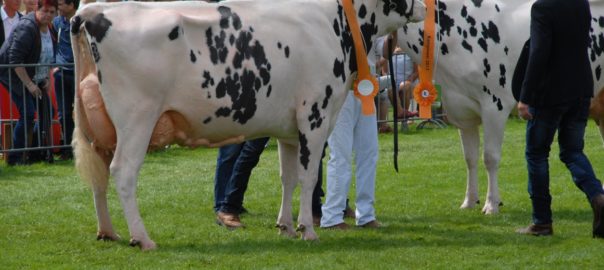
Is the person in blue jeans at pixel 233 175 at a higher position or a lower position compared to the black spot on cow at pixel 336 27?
lower

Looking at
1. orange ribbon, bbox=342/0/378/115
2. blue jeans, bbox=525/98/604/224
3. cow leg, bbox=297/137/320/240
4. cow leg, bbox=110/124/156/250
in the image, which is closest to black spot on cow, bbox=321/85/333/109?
cow leg, bbox=297/137/320/240

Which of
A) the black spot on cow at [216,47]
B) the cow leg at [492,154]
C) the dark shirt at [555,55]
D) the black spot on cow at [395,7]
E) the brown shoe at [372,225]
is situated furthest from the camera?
the cow leg at [492,154]

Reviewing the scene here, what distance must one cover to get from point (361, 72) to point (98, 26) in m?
2.52

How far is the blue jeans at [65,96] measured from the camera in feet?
57.3

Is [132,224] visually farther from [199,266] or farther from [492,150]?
[492,150]

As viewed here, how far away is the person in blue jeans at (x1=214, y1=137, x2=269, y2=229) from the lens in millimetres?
11929

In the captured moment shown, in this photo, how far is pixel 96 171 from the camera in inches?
406

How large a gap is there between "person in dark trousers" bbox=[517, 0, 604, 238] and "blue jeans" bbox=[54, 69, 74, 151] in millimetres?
8576

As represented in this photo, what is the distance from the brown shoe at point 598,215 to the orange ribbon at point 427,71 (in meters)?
2.50

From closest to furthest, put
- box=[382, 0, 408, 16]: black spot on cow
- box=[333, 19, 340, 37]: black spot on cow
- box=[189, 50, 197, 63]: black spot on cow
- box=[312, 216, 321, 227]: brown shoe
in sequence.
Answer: box=[189, 50, 197, 63]: black spot on cow < box=[333, 19, 340, 37]: black spot on cow < box=[382, 0, 408, 16]: black spot on cow < box=[312, 216, 321, 227]: brown shoe

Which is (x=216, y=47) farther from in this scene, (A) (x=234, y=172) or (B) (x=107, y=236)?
(A) (x=234, y=172)

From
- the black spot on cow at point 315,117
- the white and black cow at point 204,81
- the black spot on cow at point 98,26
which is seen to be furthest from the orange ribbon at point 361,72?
the black spot on cow at point 98,26

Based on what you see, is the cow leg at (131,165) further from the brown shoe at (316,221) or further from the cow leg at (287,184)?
the brown shoe at (316,221)

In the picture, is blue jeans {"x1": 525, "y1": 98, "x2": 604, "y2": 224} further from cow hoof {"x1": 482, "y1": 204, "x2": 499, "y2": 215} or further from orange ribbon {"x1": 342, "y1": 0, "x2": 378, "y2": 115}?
cow hoof {"x1": 482, "y1": 204, "x2": 499, "y2": 215}
